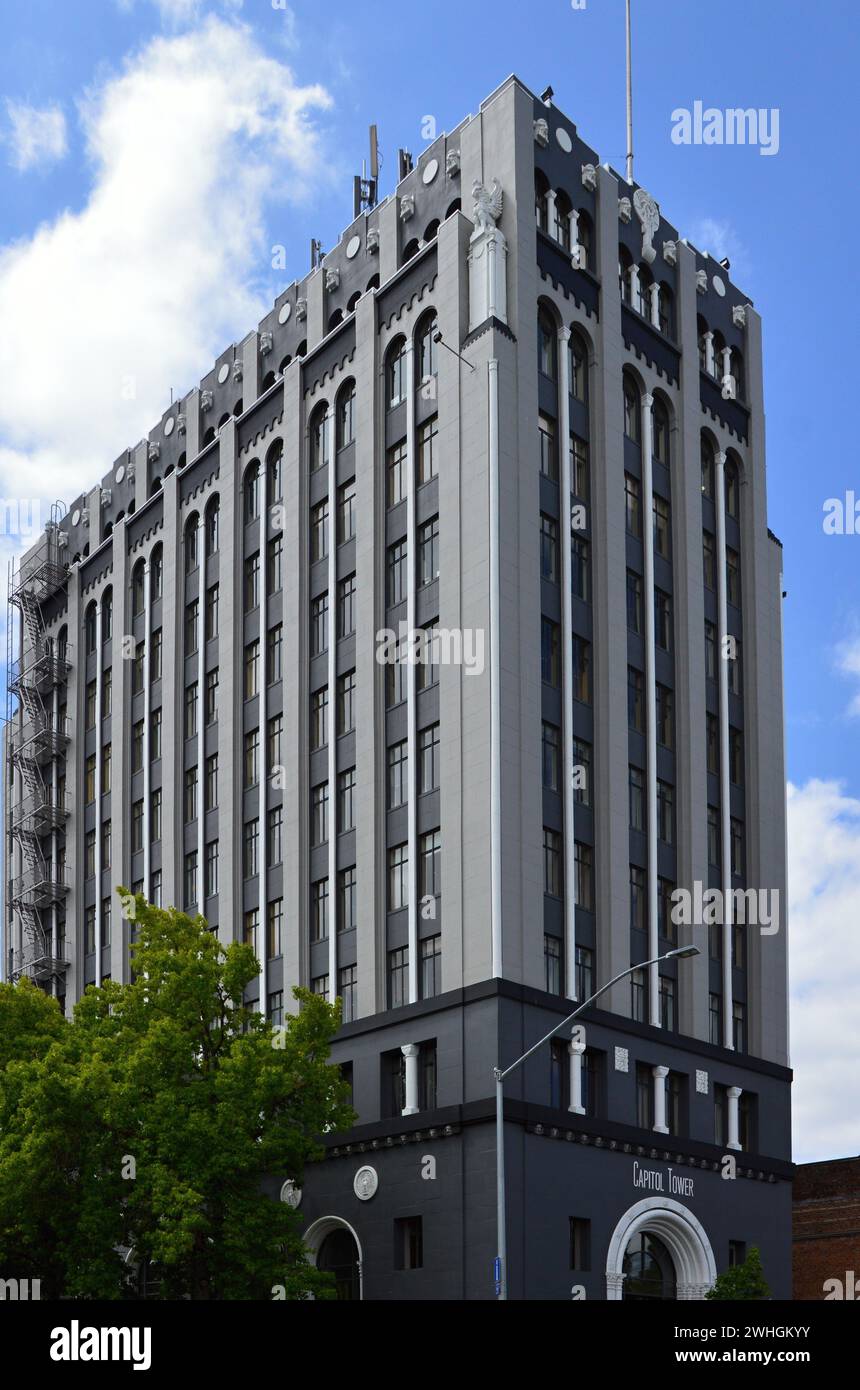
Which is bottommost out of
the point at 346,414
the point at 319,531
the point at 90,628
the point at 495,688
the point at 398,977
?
the point at 398,977

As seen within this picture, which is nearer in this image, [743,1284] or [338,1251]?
[743,1284]

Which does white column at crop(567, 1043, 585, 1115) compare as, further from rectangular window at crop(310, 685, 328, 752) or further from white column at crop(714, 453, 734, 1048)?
rectangular window at crop(310, 685, 328, 752)

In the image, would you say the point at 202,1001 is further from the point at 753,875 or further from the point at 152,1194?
the point at 753,875

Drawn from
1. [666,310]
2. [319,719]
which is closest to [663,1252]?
[319,719]

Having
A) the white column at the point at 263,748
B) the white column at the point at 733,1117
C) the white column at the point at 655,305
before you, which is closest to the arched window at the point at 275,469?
the white column at the point at 263,748

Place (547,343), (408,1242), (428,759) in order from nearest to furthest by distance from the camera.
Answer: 1. (408,1242)
2. (428,759)
3. (547,343)

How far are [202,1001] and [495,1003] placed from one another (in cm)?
862

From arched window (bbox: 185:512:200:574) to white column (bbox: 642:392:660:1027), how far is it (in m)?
19.2

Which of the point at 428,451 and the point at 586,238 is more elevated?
the point at 586,238

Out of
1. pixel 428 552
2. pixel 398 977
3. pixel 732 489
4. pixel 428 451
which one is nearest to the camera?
pixel 398 977

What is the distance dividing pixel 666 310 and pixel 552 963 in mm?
25298

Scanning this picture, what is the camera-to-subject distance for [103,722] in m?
70.6

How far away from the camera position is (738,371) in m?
63.4

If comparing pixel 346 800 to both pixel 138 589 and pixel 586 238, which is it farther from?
pixel 138 589
